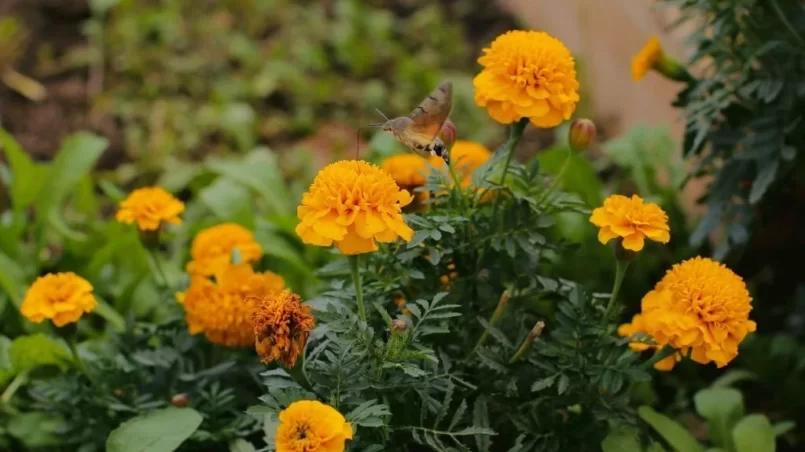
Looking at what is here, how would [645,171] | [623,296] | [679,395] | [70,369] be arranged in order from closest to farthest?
[70,369], [679,395], [623,296], [645,171]

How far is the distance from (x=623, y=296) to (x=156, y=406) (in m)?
0.98

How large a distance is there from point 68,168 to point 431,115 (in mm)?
996

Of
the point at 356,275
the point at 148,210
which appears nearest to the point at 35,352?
the point at 148,210

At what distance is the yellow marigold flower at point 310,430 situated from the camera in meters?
0.82

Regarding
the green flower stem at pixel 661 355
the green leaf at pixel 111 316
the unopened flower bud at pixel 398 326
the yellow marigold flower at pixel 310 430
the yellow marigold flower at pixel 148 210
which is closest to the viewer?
the yellow marigold flower at pixel 310 430

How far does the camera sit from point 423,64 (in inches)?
108

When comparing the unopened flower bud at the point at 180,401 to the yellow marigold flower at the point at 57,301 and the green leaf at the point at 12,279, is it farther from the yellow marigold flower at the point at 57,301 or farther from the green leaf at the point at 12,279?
the green leaf at the point at 12,279

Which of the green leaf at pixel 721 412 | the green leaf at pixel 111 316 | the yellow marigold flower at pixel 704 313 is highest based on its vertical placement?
the yellow marigold flower at pixel 704 313

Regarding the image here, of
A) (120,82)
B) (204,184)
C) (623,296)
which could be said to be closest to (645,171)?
(623,296)

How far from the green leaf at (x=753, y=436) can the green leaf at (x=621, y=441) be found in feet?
0.66

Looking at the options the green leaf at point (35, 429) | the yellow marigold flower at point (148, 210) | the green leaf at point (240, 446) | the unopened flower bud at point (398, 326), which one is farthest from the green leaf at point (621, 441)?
the green leaf at point (35, 429)

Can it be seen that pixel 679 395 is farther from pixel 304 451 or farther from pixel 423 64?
pixel 423 64

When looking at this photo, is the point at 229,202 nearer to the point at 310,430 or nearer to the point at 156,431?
the point at 156,431

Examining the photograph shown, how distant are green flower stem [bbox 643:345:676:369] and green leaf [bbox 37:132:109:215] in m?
1.13
